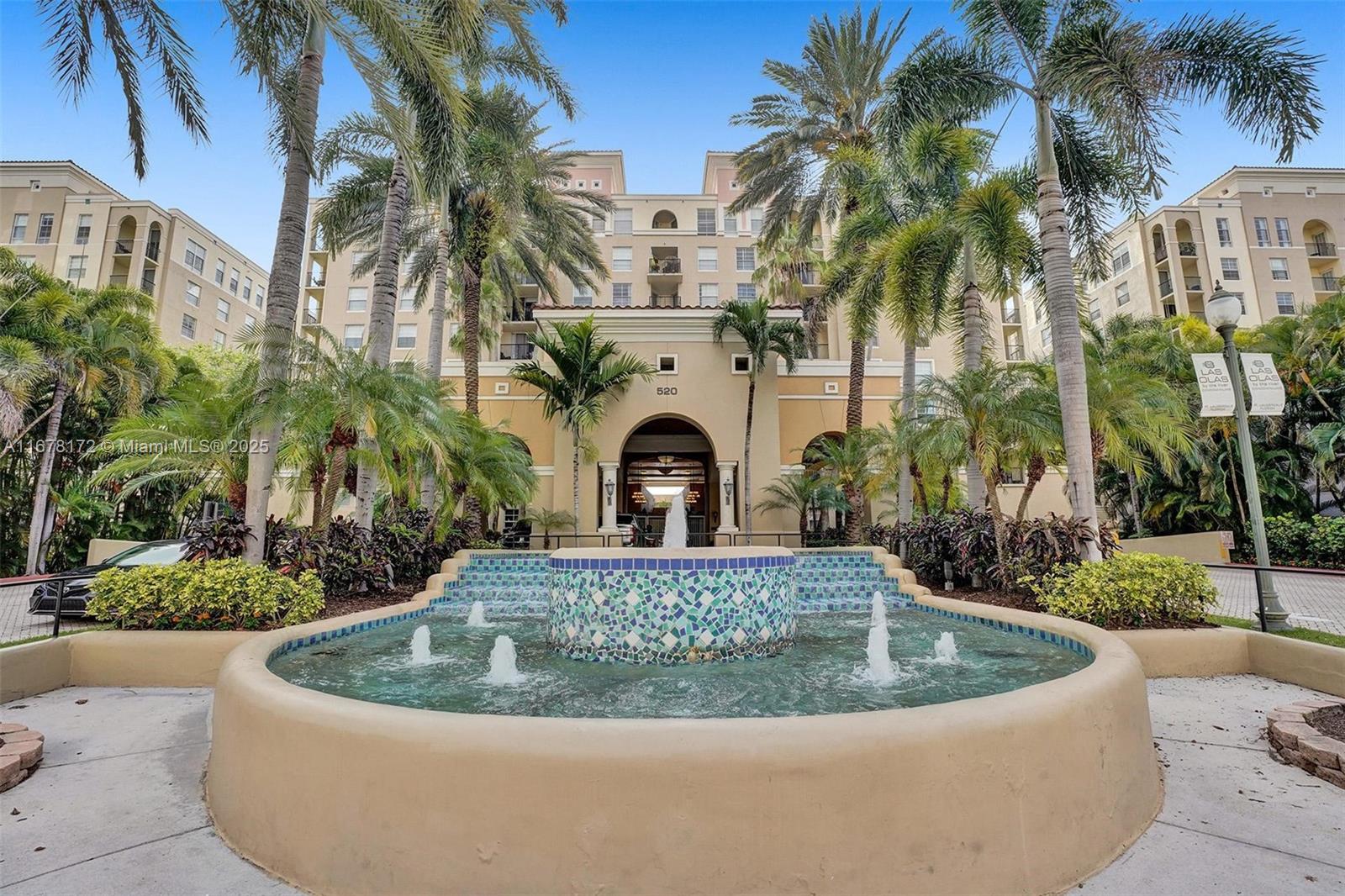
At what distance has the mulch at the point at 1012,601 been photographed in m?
7.41

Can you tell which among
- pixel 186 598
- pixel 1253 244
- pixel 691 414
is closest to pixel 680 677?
pixel 186 598

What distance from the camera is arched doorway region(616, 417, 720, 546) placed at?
80.5 feet

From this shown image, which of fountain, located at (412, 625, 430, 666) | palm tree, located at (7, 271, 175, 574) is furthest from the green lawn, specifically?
palm tree, located at (7, 271, 175, 574)

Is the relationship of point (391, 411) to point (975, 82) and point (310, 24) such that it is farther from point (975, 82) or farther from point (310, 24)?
point (975, 82)

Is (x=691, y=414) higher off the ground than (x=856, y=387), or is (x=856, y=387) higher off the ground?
(x=856, y=387)

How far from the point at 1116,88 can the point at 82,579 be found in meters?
17.6

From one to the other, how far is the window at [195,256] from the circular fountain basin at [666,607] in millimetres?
43634

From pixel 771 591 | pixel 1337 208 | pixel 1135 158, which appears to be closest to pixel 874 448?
pixel 1135 158

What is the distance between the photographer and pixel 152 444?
10125 mm

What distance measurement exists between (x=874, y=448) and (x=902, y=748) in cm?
1359

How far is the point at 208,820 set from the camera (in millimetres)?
3656

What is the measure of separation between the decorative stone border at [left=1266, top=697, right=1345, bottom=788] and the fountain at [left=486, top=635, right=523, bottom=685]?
5864 mm

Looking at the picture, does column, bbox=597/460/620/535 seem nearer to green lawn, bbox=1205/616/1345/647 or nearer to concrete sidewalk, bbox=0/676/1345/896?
concrete sidewalk, bbox=0/676/1345/896

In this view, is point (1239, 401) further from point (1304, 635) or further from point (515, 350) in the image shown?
point (515, 350)
